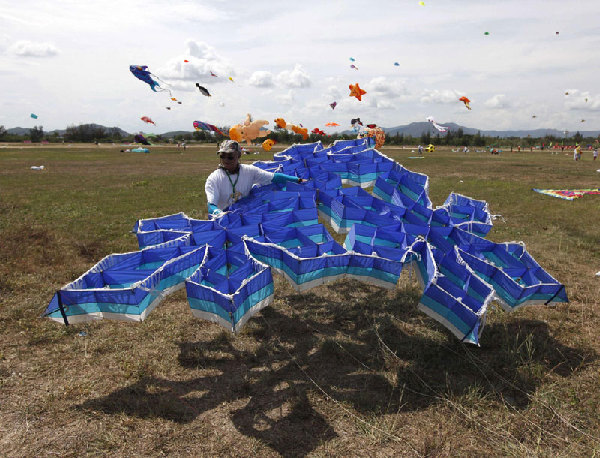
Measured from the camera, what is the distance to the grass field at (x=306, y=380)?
490 centimetres

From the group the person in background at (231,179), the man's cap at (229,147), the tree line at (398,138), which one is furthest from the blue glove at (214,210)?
the tree line at (398,138)

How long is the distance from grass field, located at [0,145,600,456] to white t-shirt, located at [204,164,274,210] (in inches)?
114

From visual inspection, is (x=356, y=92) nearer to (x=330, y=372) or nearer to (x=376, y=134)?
(x=376, y=134)

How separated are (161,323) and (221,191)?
3491 mm

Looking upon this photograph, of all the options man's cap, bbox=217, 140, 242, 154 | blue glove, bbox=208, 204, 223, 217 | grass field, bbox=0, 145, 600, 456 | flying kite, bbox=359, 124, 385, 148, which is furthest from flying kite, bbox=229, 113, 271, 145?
grass field, bbox=0, 145, 600, 456

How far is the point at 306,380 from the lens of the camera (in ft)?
20.3

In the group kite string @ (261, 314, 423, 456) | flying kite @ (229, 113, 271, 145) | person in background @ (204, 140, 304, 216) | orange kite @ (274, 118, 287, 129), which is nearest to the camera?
kite string @ (261, 314, 423, 456)

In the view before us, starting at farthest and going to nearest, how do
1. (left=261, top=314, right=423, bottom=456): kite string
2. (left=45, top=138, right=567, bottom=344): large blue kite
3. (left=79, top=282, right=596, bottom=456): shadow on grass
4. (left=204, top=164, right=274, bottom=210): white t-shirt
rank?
(left=204, top=164, right=274, bottom=210): white t-shirt
(left=79, top=282, right=596, bottom=456): shadow on grass
(left=261, top=314, right=423, bottom=456): kite string
(left=45, top=138, right=567, bottom=344): large blue kite

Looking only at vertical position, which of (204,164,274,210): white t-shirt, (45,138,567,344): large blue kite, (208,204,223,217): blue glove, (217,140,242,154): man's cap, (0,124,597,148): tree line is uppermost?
(0,124,597,148): tree line

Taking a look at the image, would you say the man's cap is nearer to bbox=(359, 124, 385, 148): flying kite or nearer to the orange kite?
the orange kite

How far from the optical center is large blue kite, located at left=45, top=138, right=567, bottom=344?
4.35 m

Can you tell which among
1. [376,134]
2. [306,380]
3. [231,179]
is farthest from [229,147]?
[376,134]

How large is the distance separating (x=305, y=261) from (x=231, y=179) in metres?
2.69

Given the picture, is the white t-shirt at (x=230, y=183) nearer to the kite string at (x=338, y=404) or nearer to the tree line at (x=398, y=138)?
the kite string at (x=338, y=404)
